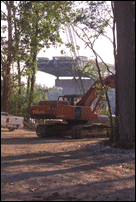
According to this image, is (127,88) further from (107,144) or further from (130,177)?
(130,177)

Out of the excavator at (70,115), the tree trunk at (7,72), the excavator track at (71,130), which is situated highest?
the tree trunk at (7,72)

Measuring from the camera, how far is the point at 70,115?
19.3 meters

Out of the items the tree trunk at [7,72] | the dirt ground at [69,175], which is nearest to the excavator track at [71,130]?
the dirt ground at [69,175]

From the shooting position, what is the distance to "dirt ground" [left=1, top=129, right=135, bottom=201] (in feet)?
20.4

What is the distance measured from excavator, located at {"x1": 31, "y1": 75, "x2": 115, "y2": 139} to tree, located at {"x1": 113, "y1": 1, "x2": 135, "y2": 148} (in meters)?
4.92

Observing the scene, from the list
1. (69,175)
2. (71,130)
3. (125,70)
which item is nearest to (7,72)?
(71,130)

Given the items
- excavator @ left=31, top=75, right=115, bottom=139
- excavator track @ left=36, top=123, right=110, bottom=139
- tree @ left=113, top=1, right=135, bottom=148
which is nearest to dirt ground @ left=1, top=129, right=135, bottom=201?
tree @ left=113, top=1, right=135, bottom=148

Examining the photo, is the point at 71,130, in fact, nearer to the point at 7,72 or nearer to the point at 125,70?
the point at 125,70

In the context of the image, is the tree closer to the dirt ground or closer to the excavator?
the dirt ground

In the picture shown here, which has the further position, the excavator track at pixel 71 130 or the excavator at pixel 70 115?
the excavator track at pixel 71 130

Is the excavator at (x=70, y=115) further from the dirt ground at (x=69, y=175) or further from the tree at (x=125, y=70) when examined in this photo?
the dirt ground at (x=69, y=175)

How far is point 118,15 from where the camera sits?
44.4ft

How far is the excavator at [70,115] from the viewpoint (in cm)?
1897

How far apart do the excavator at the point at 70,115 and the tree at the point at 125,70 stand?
16.1 ft
